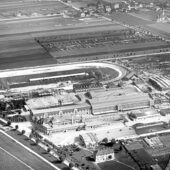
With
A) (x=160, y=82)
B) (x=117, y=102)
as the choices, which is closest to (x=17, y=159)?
(x=117, y=102)

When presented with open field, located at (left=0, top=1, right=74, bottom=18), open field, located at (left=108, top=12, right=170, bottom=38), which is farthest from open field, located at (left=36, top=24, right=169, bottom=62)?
open field, located at (left=0, top=1, right=74, bottom=18)

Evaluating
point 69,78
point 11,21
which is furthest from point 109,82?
point 11,21

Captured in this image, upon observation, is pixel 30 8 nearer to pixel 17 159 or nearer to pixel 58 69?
pixel 58 69

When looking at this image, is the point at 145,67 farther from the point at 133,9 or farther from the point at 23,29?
the point at 133,9

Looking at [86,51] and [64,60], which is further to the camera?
[86,51]

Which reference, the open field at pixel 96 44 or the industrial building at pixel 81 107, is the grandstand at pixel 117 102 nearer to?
the industrial building at pixel 81 107

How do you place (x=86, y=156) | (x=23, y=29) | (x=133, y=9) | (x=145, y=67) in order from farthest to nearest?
(x=133, y=9)
(x=23, y=29)
(x=145, y=67)
(x=86, y=156)
